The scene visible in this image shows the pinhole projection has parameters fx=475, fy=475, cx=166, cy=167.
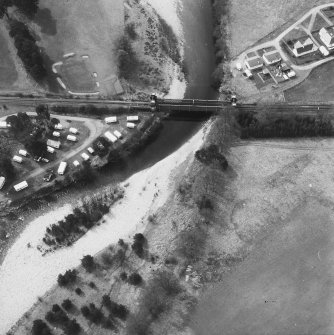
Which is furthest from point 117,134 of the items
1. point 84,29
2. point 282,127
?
point 282,127

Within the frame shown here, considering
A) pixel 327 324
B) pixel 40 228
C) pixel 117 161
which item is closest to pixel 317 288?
pixel 327 324

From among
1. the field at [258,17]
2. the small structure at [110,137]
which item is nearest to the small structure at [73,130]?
the small structure at [110,137]

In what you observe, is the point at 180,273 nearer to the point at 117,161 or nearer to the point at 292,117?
the point at 117,161

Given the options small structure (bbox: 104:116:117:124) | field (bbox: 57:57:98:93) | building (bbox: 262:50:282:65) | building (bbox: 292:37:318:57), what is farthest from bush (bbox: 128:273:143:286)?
building (bbox: 292:37:318:57)

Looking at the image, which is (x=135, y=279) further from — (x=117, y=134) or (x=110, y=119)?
(x=110, y=119)

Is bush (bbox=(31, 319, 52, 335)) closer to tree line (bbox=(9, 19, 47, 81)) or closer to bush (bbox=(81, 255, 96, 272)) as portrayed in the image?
bush (bbox=(81, 255, 96, 272))

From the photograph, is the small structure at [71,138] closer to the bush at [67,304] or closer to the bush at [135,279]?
the bush at [135,279]
